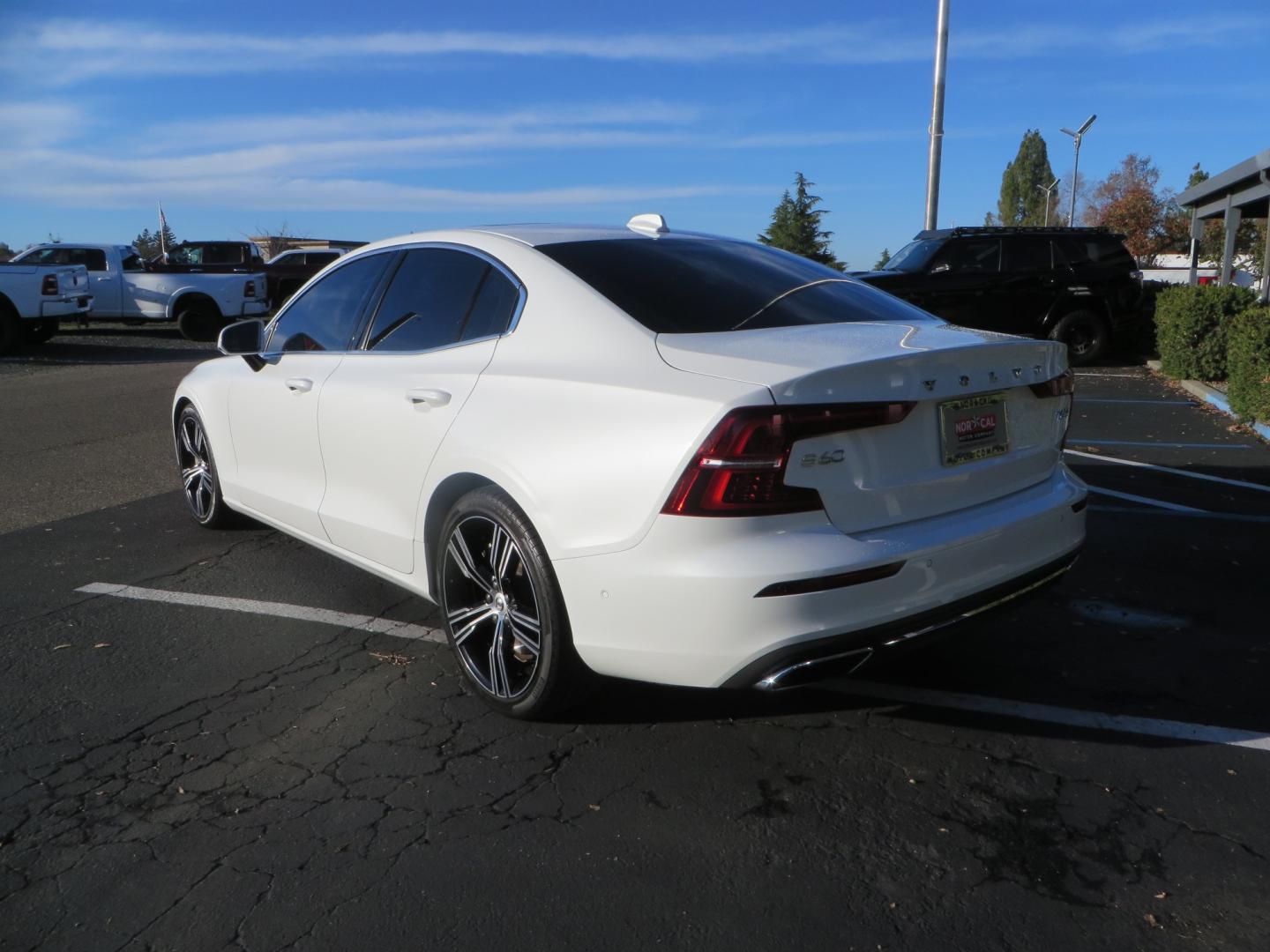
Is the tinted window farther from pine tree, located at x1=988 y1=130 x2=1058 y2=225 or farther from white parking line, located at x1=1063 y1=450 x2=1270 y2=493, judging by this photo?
pine tree, located at x1=988 y1=130 x2=1058 y2=225

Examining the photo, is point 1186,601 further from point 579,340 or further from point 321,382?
point 321,382

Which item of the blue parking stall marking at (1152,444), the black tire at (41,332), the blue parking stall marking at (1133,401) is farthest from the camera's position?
the black tire at (41,332)

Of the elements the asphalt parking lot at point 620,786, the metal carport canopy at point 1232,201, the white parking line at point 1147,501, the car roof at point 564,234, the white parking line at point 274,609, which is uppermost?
the metal carport canopy at point 1232,201

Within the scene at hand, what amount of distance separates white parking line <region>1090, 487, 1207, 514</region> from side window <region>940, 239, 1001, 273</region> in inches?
342

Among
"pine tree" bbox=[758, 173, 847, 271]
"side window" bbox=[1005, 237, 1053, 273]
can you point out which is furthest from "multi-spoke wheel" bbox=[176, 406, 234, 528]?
"pine tree" bbox=[758, 173, 847, 271]

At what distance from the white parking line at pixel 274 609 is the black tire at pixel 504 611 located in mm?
688

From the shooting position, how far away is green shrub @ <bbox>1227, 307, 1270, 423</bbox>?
9289 mm

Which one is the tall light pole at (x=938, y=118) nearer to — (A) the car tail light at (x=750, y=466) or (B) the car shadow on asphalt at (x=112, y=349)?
(B) the car shadow on asphalt at (x=112, y=349)

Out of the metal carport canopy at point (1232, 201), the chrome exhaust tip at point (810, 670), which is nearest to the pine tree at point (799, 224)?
the metal carport canopy at point (1232, 201)

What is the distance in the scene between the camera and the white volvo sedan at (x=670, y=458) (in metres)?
2.90

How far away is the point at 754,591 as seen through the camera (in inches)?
113

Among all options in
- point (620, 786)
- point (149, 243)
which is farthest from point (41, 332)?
point (149, 243)

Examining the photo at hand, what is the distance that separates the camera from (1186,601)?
4.74 meters

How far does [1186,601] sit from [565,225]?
3.16 m
